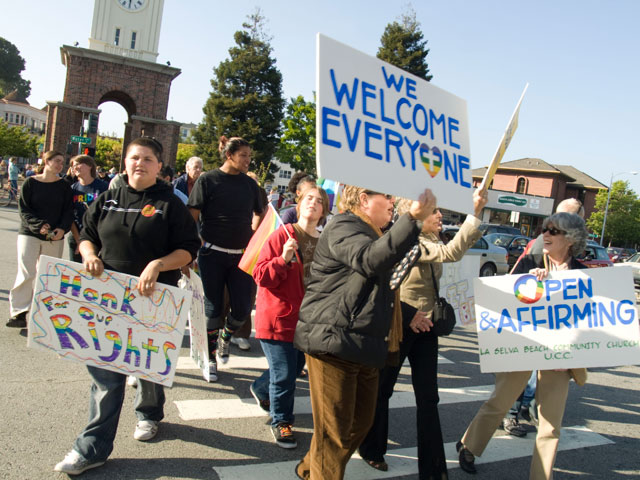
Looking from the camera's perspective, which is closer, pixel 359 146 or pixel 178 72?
pixel 359 146

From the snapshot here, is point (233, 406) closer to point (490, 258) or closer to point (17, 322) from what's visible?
point (17, 322)

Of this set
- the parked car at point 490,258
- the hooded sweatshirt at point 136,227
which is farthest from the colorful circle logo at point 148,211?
the parked car at point 490,258

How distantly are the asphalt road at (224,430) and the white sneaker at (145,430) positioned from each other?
47 mm

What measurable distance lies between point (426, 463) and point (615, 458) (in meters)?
1.98

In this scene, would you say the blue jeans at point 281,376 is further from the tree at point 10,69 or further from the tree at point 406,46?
the tree at point 10,69

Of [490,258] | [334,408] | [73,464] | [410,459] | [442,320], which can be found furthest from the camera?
[490,258]

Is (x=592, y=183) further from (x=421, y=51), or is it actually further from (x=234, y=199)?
(x=234, y=199)

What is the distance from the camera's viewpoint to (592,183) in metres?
71.4

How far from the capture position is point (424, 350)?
11.3 ft

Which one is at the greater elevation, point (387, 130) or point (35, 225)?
point (387, 130)

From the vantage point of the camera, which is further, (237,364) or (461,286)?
(461,286)

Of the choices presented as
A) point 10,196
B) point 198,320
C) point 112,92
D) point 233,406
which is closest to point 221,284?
point 198,320

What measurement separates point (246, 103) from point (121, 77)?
17.3 metres

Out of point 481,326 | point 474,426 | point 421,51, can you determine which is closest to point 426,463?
point 474,426
